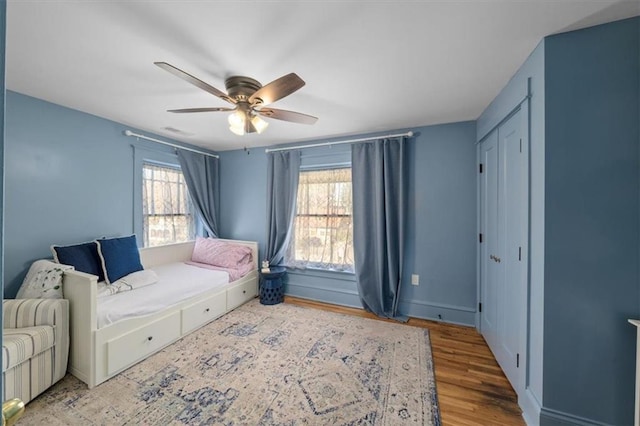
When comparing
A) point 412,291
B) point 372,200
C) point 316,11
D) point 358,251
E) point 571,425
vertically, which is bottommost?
point 571,425

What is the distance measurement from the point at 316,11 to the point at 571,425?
268 centimetres

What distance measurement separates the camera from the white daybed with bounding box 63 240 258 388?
6.34 feet

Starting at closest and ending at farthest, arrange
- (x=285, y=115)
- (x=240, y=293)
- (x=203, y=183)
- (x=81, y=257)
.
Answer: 1. (x=285, y=115)
2. (x=81, y=257)
3. (x=240, y=293)
4. (x=203, y=183)

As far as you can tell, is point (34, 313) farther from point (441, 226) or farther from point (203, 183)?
point (441, 226)

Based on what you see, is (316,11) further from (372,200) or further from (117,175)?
(117,175)

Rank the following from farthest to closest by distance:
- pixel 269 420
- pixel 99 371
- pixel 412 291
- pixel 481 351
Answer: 1. pixel 412 291
2. pixel 481 351
3. pixel 99 371
4. pixel 269 420

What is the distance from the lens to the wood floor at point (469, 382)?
5.67 feet

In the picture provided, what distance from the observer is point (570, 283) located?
4.92 ft

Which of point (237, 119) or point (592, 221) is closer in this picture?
point (592, 221)

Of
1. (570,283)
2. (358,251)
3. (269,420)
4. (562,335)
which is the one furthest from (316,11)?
(358,251)

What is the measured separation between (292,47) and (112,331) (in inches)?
97.0

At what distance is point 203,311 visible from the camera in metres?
2.88

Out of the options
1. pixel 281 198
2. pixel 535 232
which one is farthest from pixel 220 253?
pixel 535 232

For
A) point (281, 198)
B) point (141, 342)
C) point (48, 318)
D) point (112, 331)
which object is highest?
point (281, 198)
